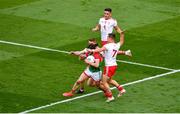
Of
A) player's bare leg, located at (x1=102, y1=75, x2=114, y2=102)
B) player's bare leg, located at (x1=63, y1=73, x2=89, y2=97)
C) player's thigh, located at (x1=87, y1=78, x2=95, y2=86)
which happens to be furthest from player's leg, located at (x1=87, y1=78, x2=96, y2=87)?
player's bare leg, located at (x1=102, y1=75, x2=114, y2=102)

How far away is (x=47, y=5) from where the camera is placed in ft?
110

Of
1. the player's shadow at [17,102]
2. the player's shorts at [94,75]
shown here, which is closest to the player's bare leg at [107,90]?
the player's shorts at [94,75]

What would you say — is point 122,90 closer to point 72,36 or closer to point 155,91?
point 155,91

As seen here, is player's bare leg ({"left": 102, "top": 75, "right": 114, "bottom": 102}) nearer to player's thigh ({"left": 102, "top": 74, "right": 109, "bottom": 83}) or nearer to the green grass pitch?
player's thigh ({"left": 102, "top": 74, "right": 109, "bottom": 83})

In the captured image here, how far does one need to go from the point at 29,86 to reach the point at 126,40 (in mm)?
6789

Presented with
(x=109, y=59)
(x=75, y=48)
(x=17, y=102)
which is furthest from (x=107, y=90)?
(x=75, y=48)

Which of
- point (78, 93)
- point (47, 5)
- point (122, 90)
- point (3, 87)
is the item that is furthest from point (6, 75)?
point (47, 5)

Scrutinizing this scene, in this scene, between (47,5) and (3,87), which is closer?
(3,87)

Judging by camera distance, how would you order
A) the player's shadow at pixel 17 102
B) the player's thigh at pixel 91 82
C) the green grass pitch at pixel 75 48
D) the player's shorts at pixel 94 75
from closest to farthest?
the player's shadow at pixel 17 102 → the green grass pitch at pixel 75 48 → the player's shorts at pixel 94 75 → the player's thigh at pixel 91 82

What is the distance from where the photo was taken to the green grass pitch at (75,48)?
20719 millimetres

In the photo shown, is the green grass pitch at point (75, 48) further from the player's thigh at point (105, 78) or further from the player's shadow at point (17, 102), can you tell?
the player's thigh at point (105, 78)

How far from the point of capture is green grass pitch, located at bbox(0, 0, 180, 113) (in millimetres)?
20719

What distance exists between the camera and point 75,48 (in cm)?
2658

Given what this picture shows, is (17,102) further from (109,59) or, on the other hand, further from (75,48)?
(75,48)
